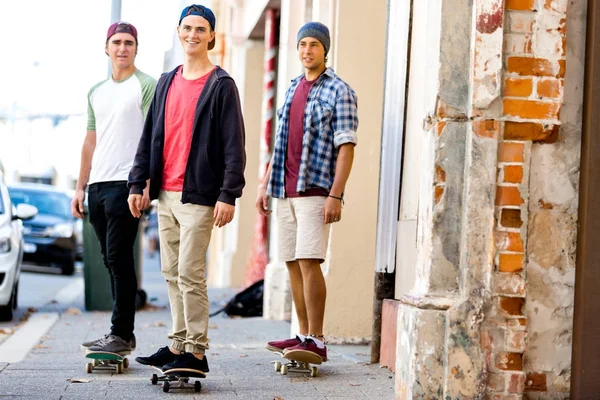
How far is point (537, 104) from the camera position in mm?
4820

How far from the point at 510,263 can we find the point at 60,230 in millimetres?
18541

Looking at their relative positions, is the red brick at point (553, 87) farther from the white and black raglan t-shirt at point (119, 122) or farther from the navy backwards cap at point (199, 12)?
the white and black raglan t-shirt at point (119, 122)

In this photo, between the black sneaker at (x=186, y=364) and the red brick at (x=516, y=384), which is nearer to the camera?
the red brick at (x=516, y=384)

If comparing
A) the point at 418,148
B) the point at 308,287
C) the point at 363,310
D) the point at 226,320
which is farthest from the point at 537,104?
the point at 226,320

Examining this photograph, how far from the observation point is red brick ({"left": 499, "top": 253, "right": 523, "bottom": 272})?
15.7ft

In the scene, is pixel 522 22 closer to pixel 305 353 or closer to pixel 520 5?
pixel 520 5

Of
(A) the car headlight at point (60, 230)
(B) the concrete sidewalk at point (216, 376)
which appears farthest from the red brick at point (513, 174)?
(A) the car headlight at point (60, 230)

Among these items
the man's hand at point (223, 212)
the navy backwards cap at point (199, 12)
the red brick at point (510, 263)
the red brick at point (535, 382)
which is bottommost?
the red brick at point (535, 382)

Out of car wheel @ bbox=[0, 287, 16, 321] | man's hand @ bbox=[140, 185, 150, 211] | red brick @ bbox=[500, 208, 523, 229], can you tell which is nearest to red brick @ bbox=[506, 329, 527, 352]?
red brick @ bbox=[500, 208, 523, 229]

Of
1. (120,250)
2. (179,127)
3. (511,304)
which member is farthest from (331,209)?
(511,304)

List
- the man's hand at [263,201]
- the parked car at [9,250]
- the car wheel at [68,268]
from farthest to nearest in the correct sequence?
the car wheel at [68,268] < the parked car at [9,250] < the man's hand at [263,201]

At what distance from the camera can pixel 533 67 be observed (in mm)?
4824

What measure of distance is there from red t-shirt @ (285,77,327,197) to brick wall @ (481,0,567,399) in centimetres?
188

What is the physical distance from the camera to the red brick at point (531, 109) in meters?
4.80
